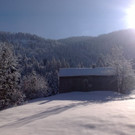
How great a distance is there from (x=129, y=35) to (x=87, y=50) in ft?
132

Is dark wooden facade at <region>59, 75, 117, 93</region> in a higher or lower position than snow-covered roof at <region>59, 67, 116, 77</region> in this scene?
lower

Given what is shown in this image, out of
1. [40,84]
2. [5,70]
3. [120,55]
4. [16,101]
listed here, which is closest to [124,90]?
[120,55]

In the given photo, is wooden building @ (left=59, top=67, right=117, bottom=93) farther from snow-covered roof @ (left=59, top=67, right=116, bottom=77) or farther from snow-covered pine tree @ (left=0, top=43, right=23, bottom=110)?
snow-covered pine tree @ (left=0, top=43, right=23, bottom=110)

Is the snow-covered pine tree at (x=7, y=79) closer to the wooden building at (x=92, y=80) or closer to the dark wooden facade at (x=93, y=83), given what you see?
the wooden building at (x=92, y=80)

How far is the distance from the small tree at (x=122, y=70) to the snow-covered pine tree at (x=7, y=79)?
1887 cm

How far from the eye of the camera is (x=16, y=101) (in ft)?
84.5

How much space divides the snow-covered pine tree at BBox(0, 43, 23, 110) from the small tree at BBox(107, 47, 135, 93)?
61.9 feet

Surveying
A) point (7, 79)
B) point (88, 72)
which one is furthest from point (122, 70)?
point (7, 79)

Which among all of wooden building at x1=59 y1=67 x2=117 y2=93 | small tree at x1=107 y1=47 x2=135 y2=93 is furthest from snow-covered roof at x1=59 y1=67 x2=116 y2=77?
small tree at x1=107 y1=47 x2=135 y2=93

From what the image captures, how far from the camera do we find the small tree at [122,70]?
33.7 meters

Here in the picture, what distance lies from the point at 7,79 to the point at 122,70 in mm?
21141

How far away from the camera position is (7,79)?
24.4m

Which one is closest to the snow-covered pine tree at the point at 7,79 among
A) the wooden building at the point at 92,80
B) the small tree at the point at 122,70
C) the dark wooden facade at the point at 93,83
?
the wooden building at the point at 92,80

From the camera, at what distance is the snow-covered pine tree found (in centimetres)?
2315
